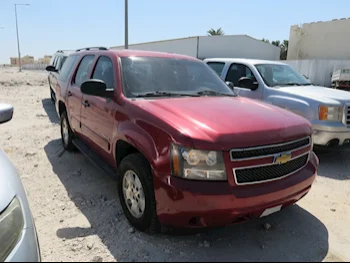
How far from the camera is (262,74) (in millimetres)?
6648

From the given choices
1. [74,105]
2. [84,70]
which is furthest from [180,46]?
[74,105]

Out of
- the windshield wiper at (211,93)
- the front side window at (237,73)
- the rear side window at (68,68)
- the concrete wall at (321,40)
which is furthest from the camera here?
the concrete wall at (321,40)

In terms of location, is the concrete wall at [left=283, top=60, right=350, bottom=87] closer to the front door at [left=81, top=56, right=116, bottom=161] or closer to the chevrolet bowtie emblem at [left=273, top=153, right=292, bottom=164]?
the front door at [left=81, top=56, right=116, bottom=161]

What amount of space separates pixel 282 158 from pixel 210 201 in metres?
0.79

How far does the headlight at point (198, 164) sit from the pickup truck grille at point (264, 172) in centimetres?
15

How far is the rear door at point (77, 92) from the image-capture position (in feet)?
15.6

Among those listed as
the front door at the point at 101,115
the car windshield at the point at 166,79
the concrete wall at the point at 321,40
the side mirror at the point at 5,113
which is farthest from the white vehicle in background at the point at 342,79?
the side mirror at the point at 5,113

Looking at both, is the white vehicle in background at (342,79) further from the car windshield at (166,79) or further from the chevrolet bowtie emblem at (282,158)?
the chevrolet bowtie emblem at (282,158)

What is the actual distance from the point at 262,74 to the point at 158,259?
5.04m

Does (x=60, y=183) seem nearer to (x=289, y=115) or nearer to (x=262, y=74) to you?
(x=289, y=115)

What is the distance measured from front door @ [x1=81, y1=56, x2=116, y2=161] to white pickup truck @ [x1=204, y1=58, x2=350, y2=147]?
7.08 ft

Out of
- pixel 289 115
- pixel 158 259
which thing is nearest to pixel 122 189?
pixel 158 259

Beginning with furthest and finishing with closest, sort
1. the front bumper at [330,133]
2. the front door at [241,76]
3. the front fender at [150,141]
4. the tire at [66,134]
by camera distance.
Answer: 1. the front door at [241,76]
2. the tire at [66,134]
3. the front bumper at [330,133]
4. the front fender at [150,141]

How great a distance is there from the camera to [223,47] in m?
32.6
